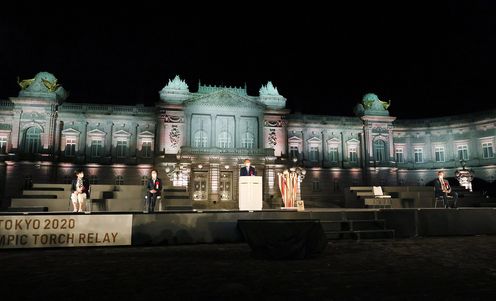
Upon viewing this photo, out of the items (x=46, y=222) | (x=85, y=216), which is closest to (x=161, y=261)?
(x=85, y=216)

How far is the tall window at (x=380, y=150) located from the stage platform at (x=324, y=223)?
3717 cm

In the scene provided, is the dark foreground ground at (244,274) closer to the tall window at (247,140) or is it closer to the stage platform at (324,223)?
the stage platform at (324,223)

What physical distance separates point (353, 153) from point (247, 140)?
17.6m

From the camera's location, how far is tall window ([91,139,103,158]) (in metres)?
46.0

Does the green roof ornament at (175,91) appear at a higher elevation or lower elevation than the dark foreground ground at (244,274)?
higher

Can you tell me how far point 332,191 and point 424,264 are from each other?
139ft

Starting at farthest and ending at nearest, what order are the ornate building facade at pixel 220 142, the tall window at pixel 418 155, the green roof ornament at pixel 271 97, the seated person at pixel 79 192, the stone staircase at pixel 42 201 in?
the tall window at pixel 418 155, the green roof ornament at pixel 271 97, the ornate building facade at pixel 220 142, the stone staircase at pixel 42 201, the seated person at pixel 79 192

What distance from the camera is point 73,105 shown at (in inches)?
1797

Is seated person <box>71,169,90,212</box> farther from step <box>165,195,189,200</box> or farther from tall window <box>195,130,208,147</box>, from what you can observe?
tall window <box>195,130,208,147</box>

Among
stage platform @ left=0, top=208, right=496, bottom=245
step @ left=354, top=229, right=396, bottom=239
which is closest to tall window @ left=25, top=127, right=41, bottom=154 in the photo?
stage platform @ left=0, top=208, right=496, bottom=245

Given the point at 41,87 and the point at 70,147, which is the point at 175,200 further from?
the point at 41,87

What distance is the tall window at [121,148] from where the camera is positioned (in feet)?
153

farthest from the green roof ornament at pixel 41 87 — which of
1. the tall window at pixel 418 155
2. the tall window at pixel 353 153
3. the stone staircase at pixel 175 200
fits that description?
the tall window at pixel 418 155

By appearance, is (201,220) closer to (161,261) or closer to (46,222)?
(161,261)
